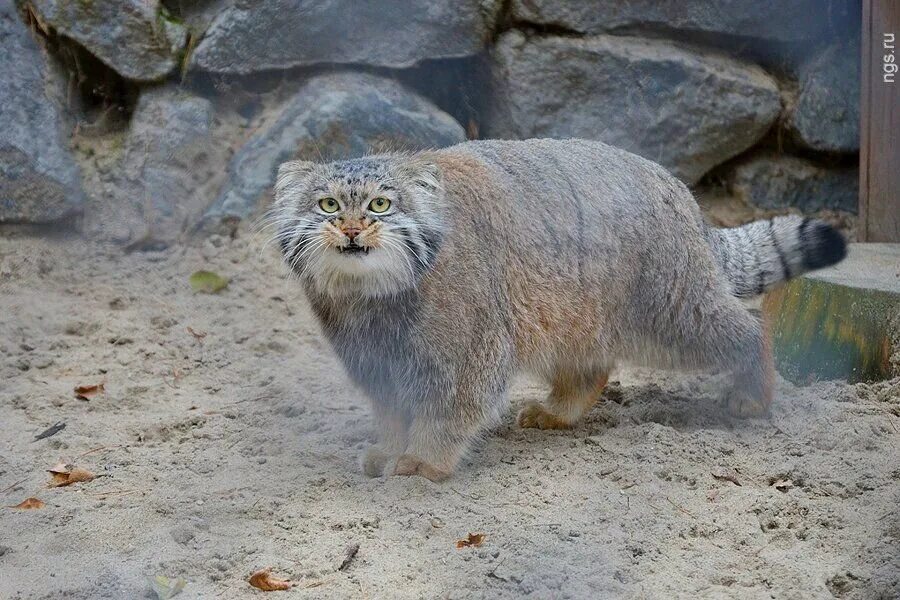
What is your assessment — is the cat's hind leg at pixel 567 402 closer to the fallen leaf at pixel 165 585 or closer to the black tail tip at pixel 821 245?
the black tail tip at pixel 821 245

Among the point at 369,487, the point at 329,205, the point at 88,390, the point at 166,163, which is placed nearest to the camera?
the point at 329,205

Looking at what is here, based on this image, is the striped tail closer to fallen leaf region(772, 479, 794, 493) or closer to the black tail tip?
the black tail tip

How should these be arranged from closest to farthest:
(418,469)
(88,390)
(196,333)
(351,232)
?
1. (351,232)
2. (418,469)
3. (88,390)
4. (196,333)

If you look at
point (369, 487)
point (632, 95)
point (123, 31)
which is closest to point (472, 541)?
point (369, 487)

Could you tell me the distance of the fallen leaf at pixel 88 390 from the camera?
16.1 feet

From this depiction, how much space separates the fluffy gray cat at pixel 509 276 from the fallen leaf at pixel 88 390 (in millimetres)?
1393

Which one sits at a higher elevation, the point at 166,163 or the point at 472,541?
the point at 166,163

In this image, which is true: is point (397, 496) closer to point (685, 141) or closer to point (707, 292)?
point (707, 292)

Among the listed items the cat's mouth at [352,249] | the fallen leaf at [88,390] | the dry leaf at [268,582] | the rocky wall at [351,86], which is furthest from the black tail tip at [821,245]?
the fallen leaf at [88,390]

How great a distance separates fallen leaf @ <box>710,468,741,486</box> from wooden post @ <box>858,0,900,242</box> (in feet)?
8.66

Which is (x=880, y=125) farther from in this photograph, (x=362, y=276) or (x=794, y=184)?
(x=362, y=276)

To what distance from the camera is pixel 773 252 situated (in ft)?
15.7

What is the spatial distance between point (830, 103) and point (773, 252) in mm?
2073

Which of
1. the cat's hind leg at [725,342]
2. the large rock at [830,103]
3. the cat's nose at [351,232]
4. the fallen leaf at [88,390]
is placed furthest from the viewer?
the large rock at [830,103]
